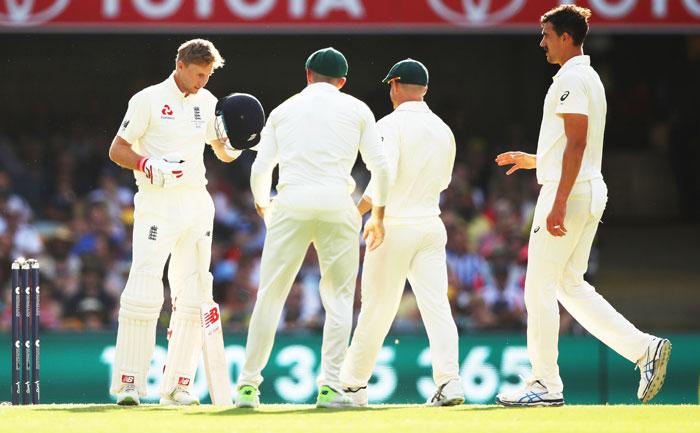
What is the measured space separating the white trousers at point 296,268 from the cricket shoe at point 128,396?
0.78 metres

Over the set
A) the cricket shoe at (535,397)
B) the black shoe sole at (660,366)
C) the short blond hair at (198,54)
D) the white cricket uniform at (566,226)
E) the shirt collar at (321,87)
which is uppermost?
the short blond hair at (198,54)

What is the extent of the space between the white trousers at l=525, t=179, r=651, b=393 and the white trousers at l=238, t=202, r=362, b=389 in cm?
95

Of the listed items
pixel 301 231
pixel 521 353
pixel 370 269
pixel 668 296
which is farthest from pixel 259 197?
pixel 668 296

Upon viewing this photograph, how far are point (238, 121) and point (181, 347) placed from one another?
131 centimetres

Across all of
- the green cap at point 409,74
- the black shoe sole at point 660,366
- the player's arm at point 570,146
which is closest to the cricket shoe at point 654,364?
the black shoe sole at point 660,366

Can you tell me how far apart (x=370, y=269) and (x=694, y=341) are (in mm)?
4527

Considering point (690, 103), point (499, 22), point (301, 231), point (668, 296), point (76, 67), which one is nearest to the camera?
point (301, 231)

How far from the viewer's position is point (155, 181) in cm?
798

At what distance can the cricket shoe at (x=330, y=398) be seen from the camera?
25.1 ft

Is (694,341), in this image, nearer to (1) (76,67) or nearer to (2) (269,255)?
(2) (269,255)

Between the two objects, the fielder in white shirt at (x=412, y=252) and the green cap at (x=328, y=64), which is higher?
the green cap at (x=328, y=64)

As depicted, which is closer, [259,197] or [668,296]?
[259,197]

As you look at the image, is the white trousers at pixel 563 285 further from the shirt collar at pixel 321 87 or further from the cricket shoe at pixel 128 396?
the cricket shoe at pixel 128 396

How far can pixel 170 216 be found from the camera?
8.20 m
